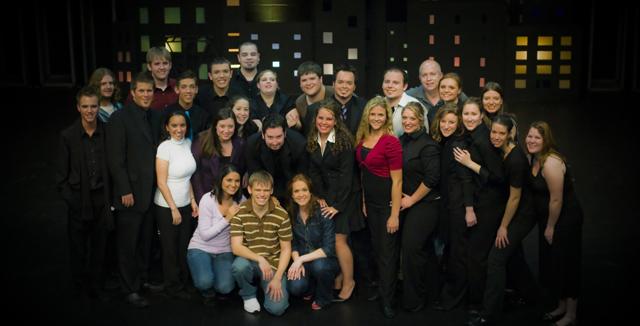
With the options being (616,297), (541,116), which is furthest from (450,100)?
(541,116)

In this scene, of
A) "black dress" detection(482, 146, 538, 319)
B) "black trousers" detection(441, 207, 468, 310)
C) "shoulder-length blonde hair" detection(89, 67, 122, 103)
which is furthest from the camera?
"shoulder-length blonde hair" detection(89, 67, 122, 103)

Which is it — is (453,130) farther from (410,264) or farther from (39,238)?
(39,238)

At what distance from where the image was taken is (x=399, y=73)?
21.6 feet

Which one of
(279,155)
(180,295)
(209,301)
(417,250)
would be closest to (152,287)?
(180,295)

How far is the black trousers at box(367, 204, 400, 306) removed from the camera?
5.94 m

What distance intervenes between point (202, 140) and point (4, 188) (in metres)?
5.43

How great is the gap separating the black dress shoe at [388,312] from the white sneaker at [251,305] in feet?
3.43

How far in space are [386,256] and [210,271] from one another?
4.89ft

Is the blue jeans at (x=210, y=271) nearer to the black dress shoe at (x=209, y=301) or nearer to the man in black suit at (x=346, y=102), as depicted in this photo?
the black dress shoe at (x=209, y=301)

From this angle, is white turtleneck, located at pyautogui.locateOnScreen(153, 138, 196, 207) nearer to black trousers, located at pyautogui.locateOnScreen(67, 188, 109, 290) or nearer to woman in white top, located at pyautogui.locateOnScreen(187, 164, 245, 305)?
woman in white top, located at pyautogui.locateOnScreen(187, 164, 245, 305)

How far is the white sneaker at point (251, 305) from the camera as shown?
5926mm

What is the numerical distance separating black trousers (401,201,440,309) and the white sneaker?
1.22 metres

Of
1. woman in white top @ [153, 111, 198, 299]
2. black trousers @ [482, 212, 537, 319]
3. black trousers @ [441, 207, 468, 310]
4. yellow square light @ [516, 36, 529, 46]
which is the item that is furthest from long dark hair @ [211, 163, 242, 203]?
yellow square light @ [516, 36, 529, 46]

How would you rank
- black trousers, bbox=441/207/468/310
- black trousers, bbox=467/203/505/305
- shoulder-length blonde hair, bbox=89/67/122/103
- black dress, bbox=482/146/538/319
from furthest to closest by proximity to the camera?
shoulder-length blonde hair, bbox=89/67/122/103 < black trousers, bbox=441/207/468/310 < black trousers, bbox=467/203/505/305 < black dress, bbox=482/146/538/319
